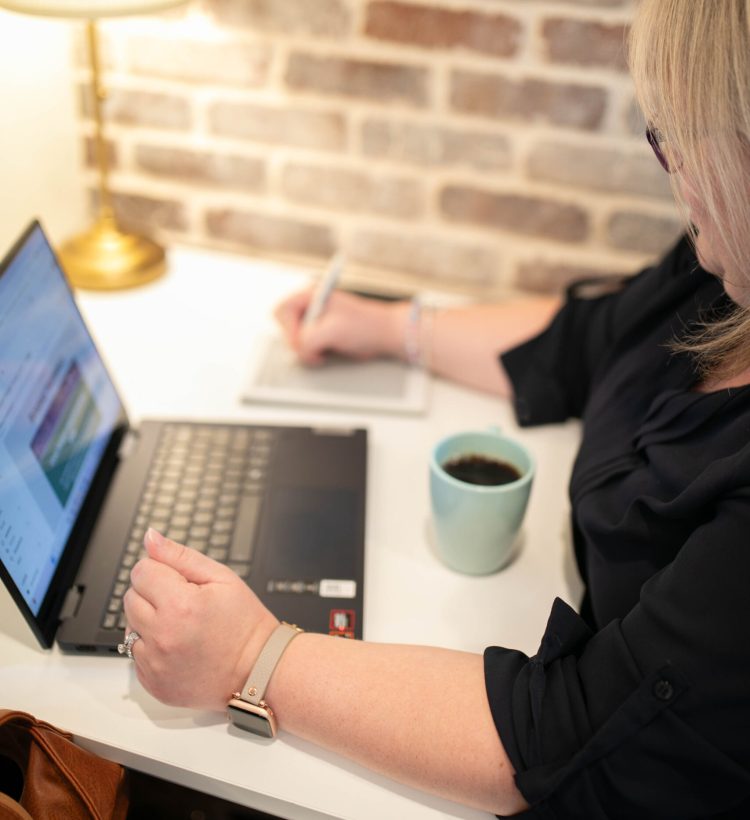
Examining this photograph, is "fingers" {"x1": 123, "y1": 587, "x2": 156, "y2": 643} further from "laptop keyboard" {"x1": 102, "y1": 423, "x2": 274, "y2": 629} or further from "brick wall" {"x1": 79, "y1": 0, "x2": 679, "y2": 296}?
"brick wall" {"x1": 79, "y1": 0, "x2": 679, "y2": 296}

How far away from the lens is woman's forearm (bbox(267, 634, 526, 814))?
0.61m

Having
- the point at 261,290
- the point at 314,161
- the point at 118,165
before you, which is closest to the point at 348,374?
the point at 261,290

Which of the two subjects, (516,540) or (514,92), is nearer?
(516,540)

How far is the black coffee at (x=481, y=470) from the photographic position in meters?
0.82

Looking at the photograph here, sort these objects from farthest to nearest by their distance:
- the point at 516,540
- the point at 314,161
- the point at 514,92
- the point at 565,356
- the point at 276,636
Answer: the point at 314,161 < the point at 514,92 < the point at 565,356 < the point at 516,540 < the point at 276,636

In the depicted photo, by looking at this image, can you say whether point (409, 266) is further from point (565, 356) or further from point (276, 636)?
point (276, 636)

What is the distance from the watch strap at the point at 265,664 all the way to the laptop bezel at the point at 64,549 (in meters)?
0.18

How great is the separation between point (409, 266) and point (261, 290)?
0.25 m

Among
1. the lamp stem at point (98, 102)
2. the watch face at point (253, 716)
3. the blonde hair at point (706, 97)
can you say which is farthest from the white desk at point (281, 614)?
the blonde hair at point (706, 97)

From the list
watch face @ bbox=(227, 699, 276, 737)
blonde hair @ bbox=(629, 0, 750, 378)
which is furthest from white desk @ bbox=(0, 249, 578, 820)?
blonde hair @ bbox=(629, 0, 750, 378)

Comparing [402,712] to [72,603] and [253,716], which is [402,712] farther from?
[72,603]

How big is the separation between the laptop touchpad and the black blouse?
188 mm

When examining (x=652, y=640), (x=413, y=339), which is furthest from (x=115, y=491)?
(x=652, y=640)

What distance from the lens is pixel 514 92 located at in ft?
3.87
